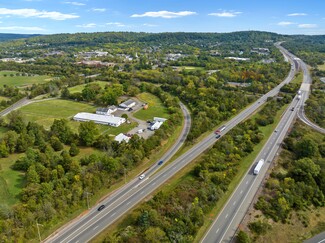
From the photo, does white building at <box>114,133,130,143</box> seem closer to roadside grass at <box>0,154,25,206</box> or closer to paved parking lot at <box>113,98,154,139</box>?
paved parking lot at <box>113,98,154,139</box>

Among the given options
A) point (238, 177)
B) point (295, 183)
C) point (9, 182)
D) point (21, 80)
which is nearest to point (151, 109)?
A: point (238, 177)

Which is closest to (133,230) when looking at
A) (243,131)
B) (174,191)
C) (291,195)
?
(174,191)

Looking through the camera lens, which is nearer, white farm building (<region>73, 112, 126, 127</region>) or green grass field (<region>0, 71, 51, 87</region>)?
white farm building (<region>73, 112, 126, 127</region>)

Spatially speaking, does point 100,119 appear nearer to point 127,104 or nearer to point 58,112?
point 127,104

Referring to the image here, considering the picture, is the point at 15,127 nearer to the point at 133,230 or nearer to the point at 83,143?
the point at 83,143

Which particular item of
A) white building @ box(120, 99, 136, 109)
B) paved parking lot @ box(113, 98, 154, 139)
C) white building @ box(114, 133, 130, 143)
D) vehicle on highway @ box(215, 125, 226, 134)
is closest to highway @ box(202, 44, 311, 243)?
vehicle on highway @ box(215, 125, 226, 134)

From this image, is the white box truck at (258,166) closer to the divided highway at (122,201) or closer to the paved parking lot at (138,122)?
the divided highway at (122,201)
